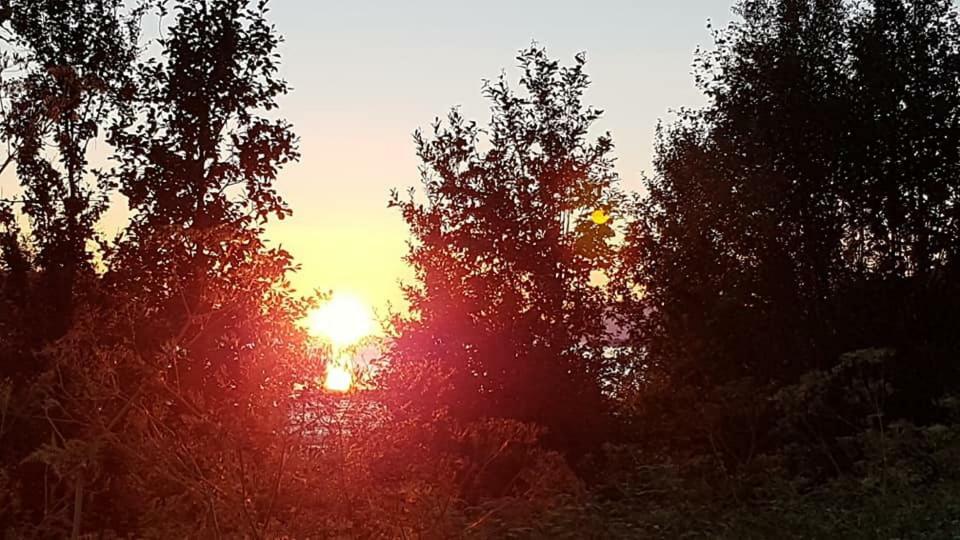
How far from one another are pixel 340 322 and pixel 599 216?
10170 millimetres

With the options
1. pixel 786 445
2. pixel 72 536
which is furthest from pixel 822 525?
pixel 72 536

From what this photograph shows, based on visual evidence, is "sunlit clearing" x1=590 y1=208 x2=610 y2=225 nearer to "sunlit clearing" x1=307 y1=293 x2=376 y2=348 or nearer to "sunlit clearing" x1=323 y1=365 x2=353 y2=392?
"sunlit clearing" x1=307 y1=293 x2=376 y2=348

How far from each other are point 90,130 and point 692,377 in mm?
9761

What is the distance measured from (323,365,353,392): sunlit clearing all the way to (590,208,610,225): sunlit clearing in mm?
10424

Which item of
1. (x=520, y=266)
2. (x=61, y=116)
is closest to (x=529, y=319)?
(x=520, y=266)

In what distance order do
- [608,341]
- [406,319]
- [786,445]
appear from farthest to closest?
[608,341], [406,319], [786,445]

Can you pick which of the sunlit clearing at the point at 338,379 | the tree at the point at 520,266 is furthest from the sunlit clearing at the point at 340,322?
the tree at the point at 520,266

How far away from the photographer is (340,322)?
777 cm

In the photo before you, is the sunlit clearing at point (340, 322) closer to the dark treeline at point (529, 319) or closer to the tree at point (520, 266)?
the dark treeline at point (529, 319)

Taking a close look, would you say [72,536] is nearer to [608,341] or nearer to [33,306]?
[33,306]

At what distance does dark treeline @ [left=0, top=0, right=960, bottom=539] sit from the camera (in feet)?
26.3

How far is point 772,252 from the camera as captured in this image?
16562 mm

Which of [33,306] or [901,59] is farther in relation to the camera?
[901,59]

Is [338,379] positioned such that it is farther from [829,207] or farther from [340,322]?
[829,207]
